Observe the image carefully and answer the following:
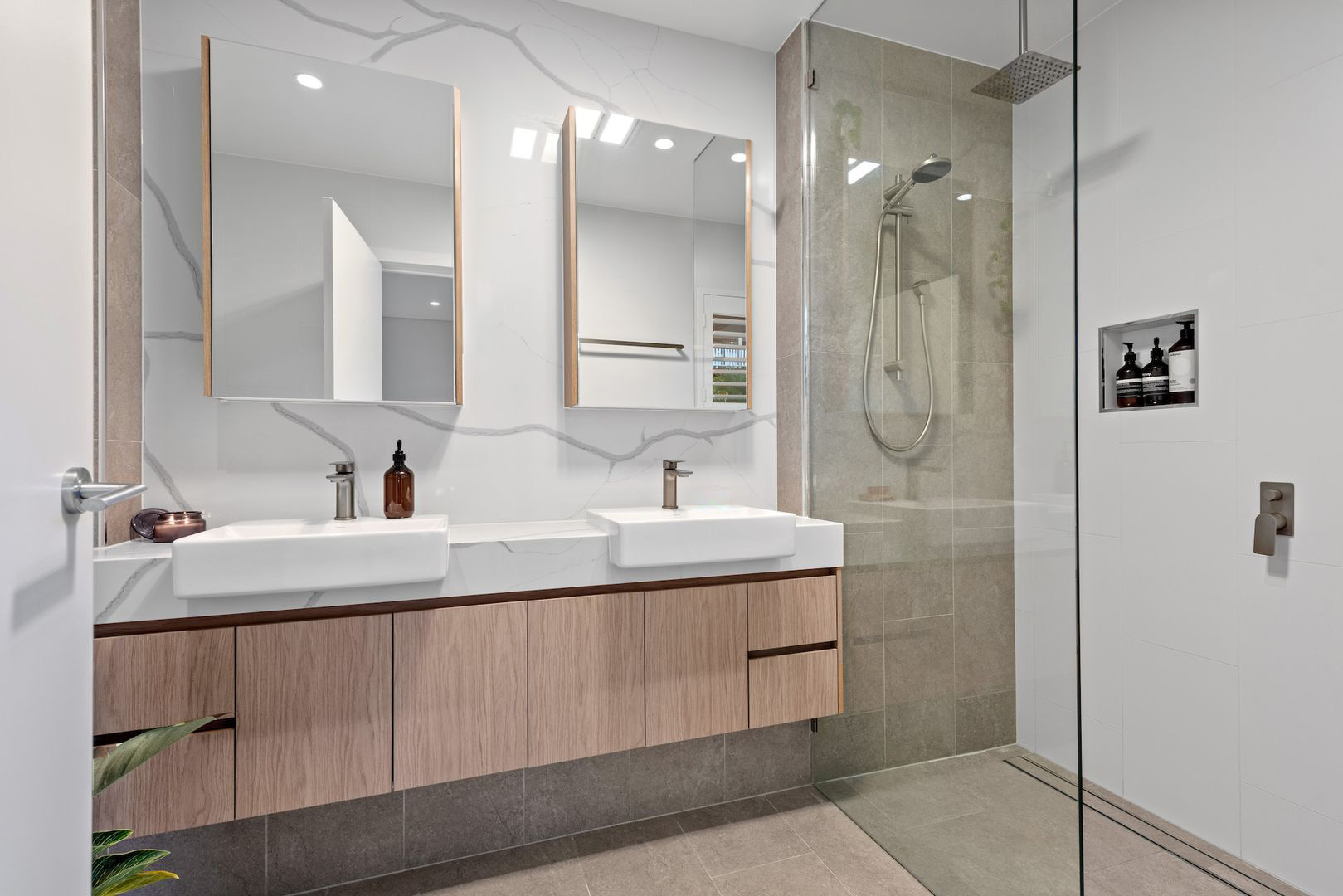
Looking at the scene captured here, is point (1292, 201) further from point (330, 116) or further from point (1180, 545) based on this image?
point (330, 116)

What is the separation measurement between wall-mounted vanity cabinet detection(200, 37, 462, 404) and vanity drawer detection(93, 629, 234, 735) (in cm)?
64

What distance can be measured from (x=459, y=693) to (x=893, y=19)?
6.99 ft

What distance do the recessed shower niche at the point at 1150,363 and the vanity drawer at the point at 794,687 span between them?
1.25 meters

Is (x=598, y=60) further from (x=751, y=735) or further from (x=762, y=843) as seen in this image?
(x=762, y=843)

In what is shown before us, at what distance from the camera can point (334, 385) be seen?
5.64ft

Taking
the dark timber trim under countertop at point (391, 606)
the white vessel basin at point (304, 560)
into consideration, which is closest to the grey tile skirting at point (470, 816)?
the dark timber trim under countertop at point (391, 606)

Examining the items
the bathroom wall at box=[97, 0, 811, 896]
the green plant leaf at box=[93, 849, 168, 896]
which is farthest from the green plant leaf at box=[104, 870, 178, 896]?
the bathroom wall at box=[97, 0, 811, 896]

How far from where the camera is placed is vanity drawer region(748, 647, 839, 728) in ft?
5.87

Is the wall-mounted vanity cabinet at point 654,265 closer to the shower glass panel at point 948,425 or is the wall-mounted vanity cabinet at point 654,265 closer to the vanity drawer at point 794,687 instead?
the shower glass panel at point 948,425

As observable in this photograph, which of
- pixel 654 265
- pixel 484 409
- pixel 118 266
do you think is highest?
pixel 654 265

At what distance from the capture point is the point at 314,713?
141cm

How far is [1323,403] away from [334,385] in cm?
254

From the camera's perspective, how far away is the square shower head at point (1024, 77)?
4.08 ft

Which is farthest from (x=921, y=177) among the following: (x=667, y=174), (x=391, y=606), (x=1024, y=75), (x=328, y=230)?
(x=391, y=606)
